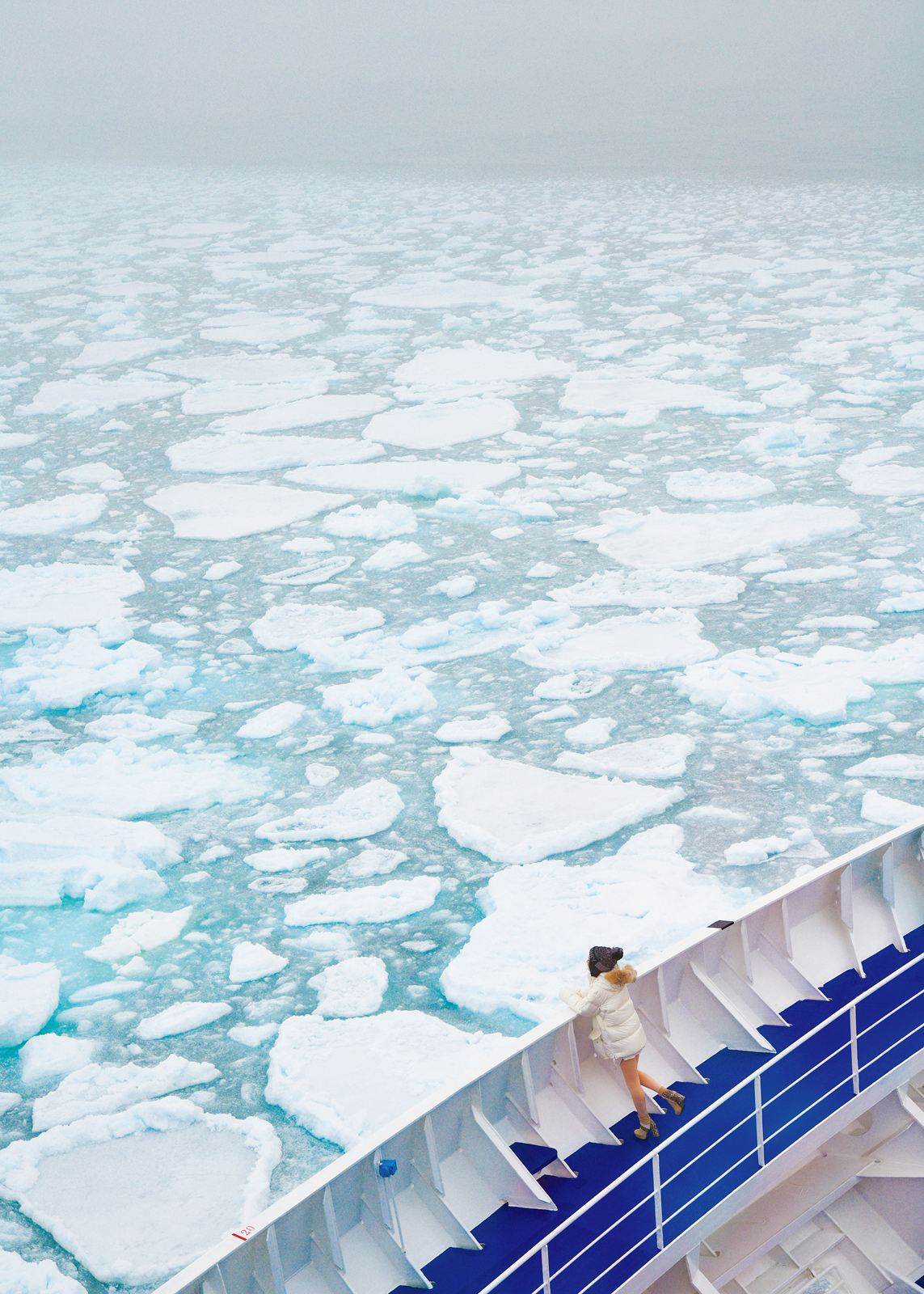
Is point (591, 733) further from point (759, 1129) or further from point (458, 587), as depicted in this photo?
point (759, 1129)

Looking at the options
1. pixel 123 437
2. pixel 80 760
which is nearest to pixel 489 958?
pixel 80 760

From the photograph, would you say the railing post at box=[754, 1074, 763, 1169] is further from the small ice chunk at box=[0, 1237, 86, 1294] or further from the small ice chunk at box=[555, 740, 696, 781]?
the small ice chunk at box=[555, 740, 696, 781]

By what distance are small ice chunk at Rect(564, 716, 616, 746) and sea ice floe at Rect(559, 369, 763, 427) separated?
4078 millimetres

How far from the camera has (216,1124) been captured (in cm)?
293

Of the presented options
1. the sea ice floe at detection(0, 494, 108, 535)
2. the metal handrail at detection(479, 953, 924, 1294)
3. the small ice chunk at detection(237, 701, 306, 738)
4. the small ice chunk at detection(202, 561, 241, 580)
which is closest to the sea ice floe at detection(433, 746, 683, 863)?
the small ice chunk at detection(237, 701, 306, 738)

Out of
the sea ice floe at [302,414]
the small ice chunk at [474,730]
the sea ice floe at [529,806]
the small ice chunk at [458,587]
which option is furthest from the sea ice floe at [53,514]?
the sea ice floe at [529,806]

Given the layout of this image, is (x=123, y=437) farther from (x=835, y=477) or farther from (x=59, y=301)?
(x=59, y=301)

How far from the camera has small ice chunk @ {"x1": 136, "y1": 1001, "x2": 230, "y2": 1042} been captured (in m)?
3.22

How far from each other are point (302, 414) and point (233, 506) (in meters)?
2.00

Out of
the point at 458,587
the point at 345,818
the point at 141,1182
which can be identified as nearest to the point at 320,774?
the point at 345,818

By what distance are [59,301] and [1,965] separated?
11272 mm

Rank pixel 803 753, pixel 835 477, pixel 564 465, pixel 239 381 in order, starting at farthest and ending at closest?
pixel 239 381
pixel 564 465
pixel 835 477
pixel 803 753

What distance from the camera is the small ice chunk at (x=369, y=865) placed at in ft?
12.5

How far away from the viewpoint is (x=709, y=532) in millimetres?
6328
